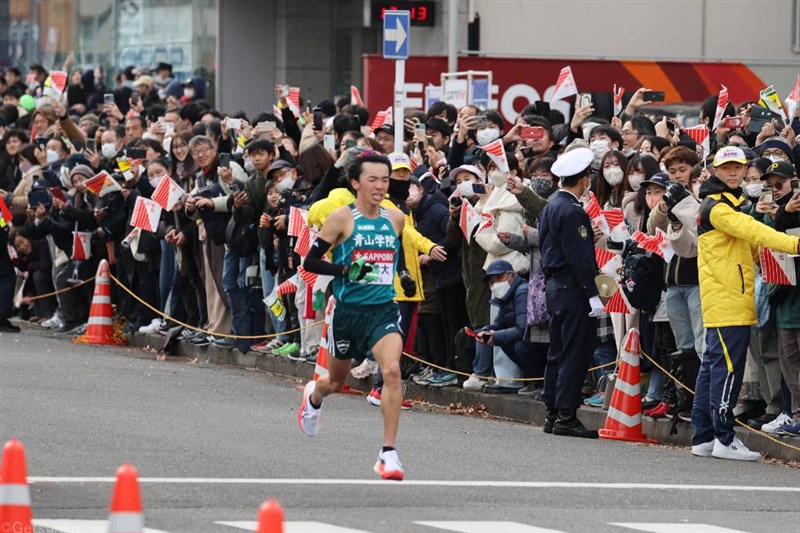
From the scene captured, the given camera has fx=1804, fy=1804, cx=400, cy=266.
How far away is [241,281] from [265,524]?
41.5 feet

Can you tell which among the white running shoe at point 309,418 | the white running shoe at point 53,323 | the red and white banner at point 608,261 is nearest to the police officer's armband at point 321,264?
the white running shoe at point 309,418

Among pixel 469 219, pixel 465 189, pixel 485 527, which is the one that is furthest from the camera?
pixel 465 189

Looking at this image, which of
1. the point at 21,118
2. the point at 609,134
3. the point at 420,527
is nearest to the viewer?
the point at 420,527

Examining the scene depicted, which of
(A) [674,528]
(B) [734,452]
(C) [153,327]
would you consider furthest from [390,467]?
(C) [153,327]

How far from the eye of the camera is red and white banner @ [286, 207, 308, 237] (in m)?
17.3

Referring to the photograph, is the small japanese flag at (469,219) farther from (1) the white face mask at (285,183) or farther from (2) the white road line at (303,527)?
(2) the white road line at (303,527)

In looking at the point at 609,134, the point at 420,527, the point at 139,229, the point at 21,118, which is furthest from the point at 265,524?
the point at 21,118

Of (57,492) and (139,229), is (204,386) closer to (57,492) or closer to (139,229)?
(139,229)

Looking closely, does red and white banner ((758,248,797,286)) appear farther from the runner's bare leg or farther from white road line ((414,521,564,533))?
white road line ((414,521,564,533))

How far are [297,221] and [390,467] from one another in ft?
21.5

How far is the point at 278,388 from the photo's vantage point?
17250mm

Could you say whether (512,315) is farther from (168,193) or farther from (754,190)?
(168,193)

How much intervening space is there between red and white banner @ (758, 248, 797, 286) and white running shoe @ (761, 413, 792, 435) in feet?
3.25

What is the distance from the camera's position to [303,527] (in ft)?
31.1
